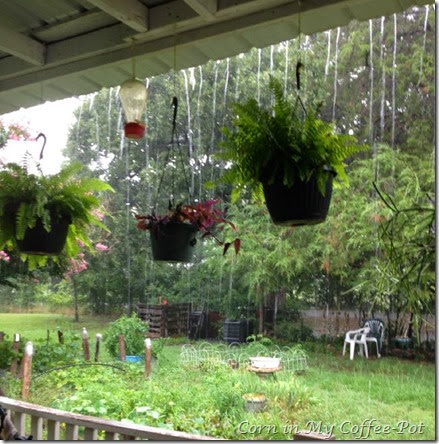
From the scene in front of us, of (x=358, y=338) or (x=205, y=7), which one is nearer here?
(x=205, y=7)

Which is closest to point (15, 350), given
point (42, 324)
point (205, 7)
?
point (42, 324)

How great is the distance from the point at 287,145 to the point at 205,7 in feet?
1.17

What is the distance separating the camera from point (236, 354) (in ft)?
6.39

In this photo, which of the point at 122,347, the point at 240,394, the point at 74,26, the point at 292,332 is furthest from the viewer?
the point at 122,347

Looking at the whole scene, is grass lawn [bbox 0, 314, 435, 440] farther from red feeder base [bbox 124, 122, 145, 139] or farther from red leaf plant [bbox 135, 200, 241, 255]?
red feeder base [bbox 124, 122, 145, 139]

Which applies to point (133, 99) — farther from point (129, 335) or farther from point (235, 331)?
point (129, 335)

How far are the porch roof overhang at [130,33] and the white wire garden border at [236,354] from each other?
109cm

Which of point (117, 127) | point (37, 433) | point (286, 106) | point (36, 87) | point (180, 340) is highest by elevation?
point (117, 127)

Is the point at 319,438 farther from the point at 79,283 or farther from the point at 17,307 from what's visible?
the point at 17,307

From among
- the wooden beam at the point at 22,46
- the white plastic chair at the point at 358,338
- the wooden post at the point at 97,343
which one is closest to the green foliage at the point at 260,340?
the white plastic chair at the point at 358,338

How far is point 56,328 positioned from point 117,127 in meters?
1.04

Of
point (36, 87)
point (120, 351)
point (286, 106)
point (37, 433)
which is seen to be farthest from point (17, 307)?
point (286, 106)

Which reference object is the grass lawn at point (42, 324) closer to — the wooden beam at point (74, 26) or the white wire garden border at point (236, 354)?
the white wire garden border at point (236, 354)

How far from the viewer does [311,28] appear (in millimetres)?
1043
